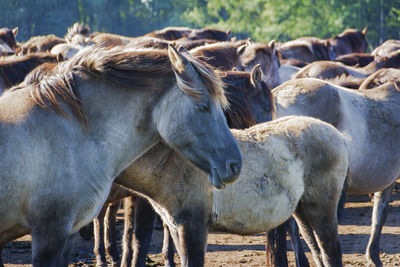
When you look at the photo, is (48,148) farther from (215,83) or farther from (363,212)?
(363,212)

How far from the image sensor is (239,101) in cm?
531

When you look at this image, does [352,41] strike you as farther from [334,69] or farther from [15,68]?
[15,68]

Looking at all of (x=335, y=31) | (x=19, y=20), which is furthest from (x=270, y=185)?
(x=19, y=20)

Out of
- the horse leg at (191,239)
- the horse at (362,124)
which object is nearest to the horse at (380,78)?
the horse at (362,124)

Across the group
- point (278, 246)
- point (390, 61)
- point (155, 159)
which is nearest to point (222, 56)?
point (278, 246)

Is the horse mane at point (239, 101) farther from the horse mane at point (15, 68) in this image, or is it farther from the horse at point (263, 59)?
the horse at point (263, 59)

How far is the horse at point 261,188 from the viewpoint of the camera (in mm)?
3742

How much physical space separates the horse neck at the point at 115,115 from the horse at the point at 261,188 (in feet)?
1.22

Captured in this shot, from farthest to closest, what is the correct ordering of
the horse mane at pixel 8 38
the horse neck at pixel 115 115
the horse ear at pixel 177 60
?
the horse mane at pixel 8 38 < the horse neck at pixel 115 115 < the horse ear at pixel 177 60

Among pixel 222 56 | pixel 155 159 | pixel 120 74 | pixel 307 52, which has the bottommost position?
pixel 155 159

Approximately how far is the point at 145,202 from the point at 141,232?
26 centimetres

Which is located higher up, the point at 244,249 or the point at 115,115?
the point at 115,115

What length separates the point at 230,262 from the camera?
5809 mm

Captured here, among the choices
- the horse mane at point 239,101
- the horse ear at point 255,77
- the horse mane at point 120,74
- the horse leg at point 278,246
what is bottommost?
the horse leg at point 278,246
